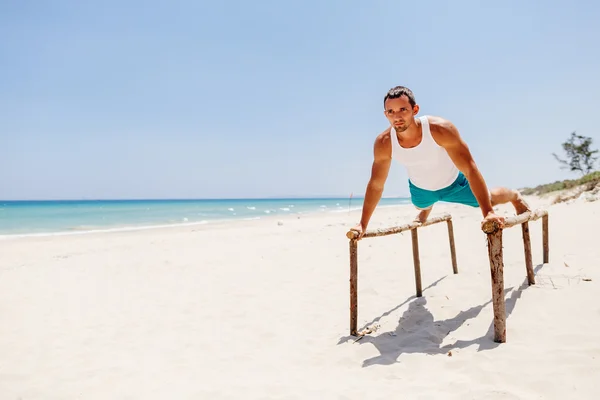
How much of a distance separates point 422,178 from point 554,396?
2.09 metres

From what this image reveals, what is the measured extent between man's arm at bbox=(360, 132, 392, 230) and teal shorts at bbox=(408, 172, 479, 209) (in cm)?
70

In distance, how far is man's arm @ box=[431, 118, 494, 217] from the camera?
3.02m

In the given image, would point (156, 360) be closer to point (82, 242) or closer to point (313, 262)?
point (313, 262)

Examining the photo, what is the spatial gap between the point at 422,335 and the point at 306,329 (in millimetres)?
1132

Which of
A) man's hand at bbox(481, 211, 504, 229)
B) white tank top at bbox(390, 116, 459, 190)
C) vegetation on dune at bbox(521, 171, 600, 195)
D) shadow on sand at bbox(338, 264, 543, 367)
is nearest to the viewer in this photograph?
man's hand at bbox(481, 211, 504, 229)

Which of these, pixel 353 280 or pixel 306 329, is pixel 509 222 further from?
pixel 306 329

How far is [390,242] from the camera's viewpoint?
7.83 m

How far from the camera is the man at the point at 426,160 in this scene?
3.08 meters

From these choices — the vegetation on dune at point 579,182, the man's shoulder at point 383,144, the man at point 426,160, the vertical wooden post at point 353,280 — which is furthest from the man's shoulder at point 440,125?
the vegetation on dune at point 579,182

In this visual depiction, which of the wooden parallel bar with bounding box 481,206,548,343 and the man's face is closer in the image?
the wooden parallel bar with bounding box 481,206,548,343

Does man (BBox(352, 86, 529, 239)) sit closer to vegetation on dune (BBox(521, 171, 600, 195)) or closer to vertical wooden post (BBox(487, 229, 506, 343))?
vertical wooden post (BBox(487, 229, 506, 343))

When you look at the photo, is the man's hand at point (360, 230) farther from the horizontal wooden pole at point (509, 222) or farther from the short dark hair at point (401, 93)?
the short dark hair at point (401, 93)

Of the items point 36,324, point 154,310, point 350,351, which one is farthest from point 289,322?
point 36,324

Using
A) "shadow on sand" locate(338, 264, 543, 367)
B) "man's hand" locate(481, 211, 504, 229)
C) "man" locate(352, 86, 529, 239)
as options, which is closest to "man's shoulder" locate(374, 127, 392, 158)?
"man" locate(352, 86, 529, 239)
